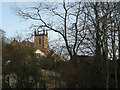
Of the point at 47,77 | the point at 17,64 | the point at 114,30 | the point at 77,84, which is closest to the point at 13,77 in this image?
the point at 17,64

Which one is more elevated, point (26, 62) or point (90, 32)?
point (90, 32)

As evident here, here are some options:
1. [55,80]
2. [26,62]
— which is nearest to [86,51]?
[55,80]

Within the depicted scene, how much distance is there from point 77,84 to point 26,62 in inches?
71.1

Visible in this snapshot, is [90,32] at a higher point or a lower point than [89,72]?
higher

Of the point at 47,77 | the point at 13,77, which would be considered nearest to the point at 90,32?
the point at 47,77

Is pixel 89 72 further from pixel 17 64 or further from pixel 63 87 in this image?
pixel 17 64

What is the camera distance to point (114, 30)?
9.40 m

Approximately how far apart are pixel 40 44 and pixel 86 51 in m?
1.66

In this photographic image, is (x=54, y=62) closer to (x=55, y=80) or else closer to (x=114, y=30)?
(x=55, y=80)

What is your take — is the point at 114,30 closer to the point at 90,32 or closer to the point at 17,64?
the point at 90,32

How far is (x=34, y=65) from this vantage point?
10008 mm

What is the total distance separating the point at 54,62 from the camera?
388 inches

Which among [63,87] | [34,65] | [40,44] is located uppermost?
[40,44]

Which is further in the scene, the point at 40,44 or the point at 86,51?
the point at 40,44
